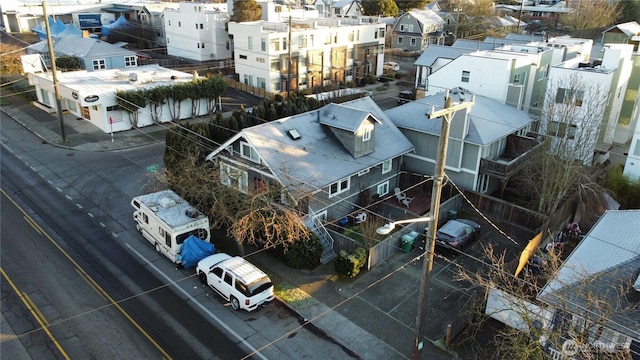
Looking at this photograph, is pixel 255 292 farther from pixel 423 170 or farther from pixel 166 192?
pixel 423 170

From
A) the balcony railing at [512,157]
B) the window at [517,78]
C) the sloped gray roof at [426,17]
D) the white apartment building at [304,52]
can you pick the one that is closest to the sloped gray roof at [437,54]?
the white apartment building at [304,52]

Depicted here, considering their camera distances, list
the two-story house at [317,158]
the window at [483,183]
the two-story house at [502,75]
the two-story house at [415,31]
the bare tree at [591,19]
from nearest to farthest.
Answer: the two-story house at [317,158] → the window at [483,183] → the two-story house at [502,75] → the bare tree at [591,19] → the two-story house at [415,31]

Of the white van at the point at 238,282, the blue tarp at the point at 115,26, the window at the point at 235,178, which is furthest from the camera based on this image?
the blue tarp at the point at 115,26

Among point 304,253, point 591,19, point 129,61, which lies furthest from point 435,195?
point 591,19

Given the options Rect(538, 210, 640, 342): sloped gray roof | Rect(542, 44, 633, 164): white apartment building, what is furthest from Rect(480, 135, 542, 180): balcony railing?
Rect(538, 210, 640, 342): sloped gray roof

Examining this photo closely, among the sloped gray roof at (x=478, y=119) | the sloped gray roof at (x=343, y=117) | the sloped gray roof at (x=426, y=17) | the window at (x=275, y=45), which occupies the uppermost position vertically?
the sloped gray roof at (x=426, y=17)

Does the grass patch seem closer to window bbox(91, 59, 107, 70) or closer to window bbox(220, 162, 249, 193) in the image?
window bbox(220, 162, 249, 193)

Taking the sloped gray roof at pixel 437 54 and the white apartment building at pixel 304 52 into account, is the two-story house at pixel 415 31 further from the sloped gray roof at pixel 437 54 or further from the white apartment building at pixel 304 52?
the sloped gray roof at pixel 437 54

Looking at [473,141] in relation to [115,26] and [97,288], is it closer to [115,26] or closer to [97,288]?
[97,288]
